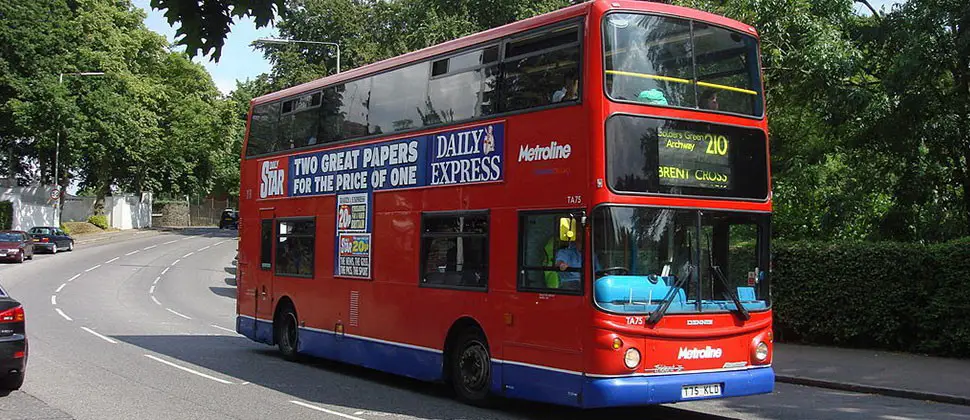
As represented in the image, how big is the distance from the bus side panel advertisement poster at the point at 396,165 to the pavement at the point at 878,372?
6.21 meters

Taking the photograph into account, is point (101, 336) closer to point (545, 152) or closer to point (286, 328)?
point (286, 328)

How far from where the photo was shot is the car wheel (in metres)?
11.4

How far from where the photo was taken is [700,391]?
9453mm

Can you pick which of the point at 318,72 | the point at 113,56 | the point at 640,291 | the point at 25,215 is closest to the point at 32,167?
the point at 25,215

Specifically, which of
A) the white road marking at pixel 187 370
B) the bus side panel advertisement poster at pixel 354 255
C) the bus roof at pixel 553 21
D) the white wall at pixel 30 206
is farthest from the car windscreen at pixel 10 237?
the bus roof at pixel 553 21

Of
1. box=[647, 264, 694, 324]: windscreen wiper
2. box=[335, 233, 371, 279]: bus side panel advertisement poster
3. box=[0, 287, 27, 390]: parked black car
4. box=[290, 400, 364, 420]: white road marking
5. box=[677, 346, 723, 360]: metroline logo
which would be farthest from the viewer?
box=[335, 233, 371, 279]: bus side panel advertisement poster

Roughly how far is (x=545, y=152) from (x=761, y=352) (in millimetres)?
3113

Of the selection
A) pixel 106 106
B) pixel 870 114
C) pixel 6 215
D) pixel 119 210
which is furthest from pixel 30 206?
pixel 870 114

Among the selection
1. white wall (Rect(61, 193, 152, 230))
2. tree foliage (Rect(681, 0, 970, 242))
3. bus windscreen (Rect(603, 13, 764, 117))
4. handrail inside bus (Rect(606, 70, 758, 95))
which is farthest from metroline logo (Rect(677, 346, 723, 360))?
white wall (Rect(61, 193, 152, 230))

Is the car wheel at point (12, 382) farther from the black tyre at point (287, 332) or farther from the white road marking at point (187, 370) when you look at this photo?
the black tyre at point (287, 332)

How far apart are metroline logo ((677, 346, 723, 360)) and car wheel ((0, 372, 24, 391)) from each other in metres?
7.80

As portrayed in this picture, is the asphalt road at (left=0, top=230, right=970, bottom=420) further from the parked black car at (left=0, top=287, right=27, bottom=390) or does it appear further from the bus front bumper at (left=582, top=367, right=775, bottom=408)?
the bus front bumper at (left=582, top=367, right=775, bottom=408)

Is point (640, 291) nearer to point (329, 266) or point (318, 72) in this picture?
point (329, 266)

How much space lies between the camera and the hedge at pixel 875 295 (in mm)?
15109
